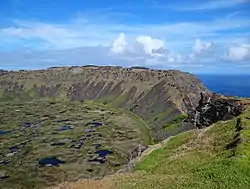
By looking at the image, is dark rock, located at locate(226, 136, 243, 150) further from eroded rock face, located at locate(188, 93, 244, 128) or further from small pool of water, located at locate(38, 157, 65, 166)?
small pool of water, located at locate(38, 157, 65, 166)

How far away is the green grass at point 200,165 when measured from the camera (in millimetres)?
42438

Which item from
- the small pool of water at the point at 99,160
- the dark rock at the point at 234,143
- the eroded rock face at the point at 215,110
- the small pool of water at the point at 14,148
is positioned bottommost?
the small pool of water at the point at 14,148

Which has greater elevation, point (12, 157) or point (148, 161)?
point (148, 161)

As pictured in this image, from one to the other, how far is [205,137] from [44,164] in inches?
4378

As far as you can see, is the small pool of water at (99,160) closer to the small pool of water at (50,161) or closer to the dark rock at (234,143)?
the small pool of water at (50,161)

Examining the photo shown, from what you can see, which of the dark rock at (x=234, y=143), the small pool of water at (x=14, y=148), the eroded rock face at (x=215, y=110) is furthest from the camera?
the small pool of water at (x=14, y=148)

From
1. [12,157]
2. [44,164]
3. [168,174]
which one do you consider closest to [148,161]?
[168,174]

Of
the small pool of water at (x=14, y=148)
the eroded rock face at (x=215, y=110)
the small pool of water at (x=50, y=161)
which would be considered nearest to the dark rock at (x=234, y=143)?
the eroded rock face at (x=215, y=110)

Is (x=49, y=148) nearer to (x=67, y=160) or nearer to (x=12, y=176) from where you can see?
(x=67, y=160)

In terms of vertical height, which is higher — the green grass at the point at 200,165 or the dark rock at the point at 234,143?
the dark rock at the point at 234,143

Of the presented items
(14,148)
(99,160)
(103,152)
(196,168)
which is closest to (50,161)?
(99,160)

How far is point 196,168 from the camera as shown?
1906 inches

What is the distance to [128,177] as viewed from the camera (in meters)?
48.9

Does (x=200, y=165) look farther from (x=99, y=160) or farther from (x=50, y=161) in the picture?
(x=50, y=161)
